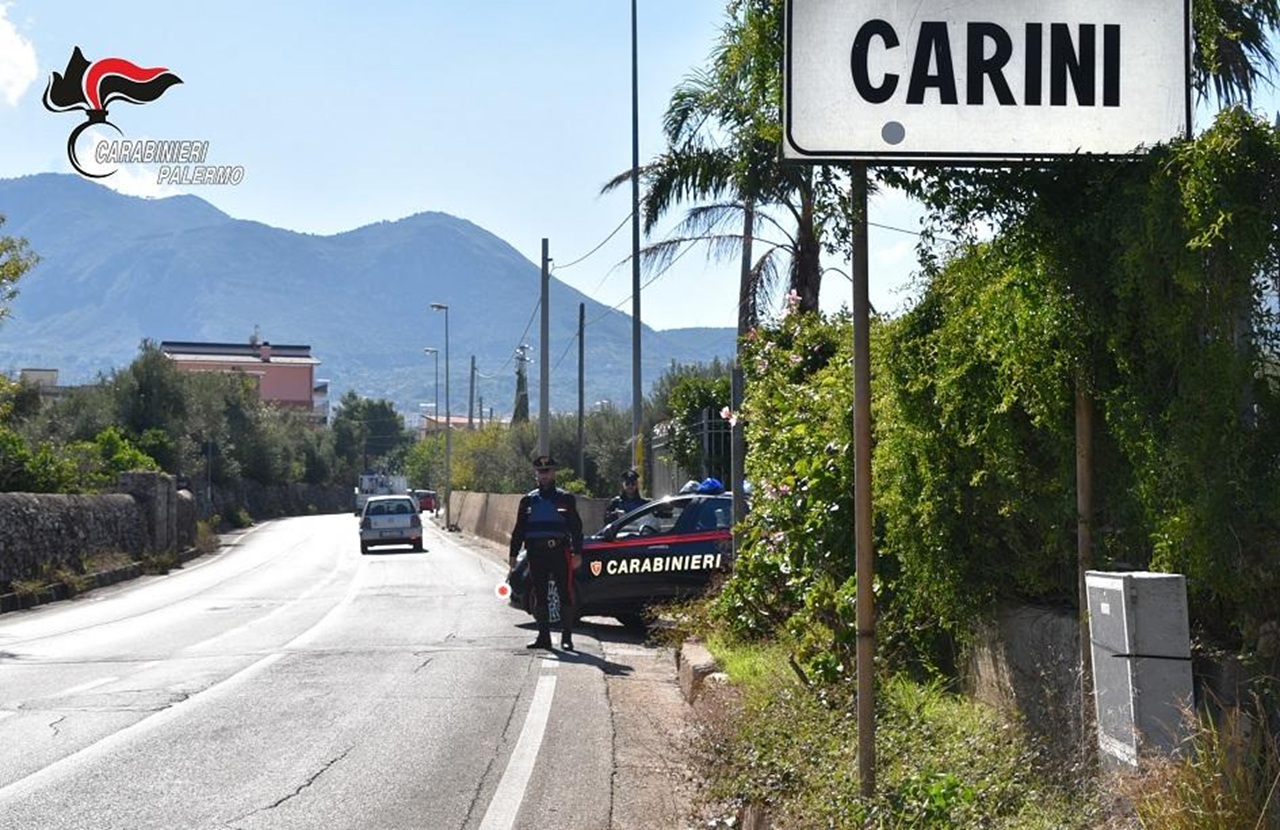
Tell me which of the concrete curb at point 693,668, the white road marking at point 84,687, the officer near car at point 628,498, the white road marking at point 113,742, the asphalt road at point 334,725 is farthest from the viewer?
the officer near car at point 628,498

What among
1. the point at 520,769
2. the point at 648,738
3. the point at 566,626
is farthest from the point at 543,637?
the point at 520,769

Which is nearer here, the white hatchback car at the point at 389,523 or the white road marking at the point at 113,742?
the white road marking at the point at 113,742

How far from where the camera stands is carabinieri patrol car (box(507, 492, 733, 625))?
1667 centimetres

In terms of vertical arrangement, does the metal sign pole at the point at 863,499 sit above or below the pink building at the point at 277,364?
below

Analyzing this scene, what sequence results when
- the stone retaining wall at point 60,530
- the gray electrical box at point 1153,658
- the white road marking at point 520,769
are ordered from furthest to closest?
the stone retaining wall at point 60,530 → the white road marking at point 520,769 → the gray electrical box at point 1153,658

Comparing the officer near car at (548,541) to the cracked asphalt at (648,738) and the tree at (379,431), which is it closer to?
the cracked asphalt at (648,738)

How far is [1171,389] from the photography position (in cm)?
573

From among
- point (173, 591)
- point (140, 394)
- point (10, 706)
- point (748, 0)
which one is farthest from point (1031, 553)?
point (140, 394)

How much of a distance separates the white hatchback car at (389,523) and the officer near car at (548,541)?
28.9 m

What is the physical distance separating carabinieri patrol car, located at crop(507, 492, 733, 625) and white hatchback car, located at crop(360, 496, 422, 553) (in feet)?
89.3

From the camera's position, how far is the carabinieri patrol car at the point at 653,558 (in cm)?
1667

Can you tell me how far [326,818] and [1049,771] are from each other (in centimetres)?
365

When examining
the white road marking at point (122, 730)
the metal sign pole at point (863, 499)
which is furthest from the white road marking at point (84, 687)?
the metal sign pole at point (863, 499)

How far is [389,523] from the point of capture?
4419 cm
